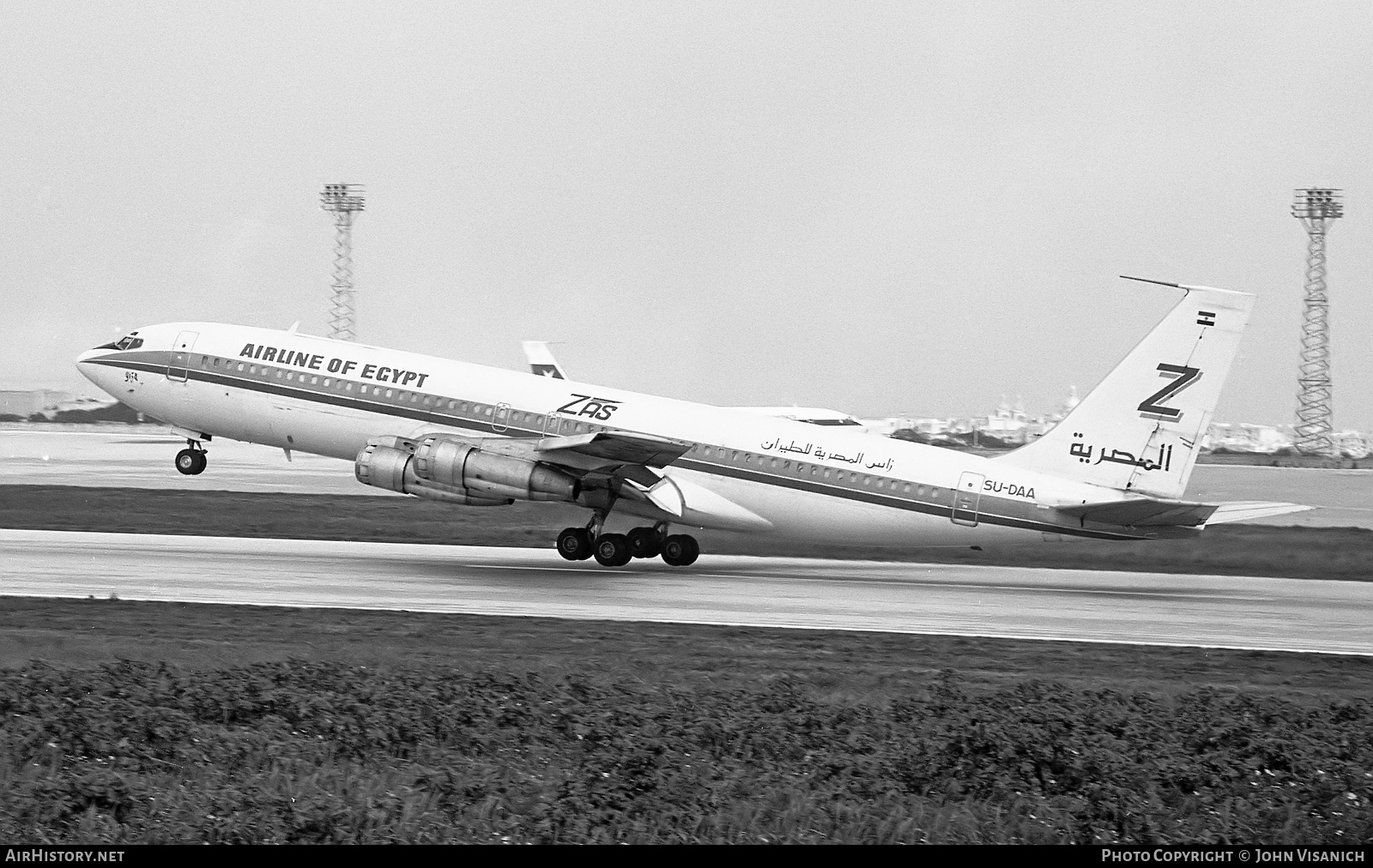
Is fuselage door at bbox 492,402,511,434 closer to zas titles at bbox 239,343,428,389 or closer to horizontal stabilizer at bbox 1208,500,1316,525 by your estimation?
zas titles at bbox 239,343,428,389

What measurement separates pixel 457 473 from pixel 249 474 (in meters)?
31.9

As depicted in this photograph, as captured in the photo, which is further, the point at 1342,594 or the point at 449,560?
the point at 449,560

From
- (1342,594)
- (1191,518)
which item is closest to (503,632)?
(1191,518)

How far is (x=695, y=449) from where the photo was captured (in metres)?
31.5

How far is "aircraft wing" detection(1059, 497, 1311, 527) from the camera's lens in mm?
27625

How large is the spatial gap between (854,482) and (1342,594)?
406 inches

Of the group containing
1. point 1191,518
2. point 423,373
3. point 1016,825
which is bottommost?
point 1016,825

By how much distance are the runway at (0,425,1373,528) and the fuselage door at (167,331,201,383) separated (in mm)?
14943

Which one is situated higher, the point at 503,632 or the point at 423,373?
the point at 423,373

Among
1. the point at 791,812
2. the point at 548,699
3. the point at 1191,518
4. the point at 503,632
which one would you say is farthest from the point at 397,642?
the point at 1191,518
